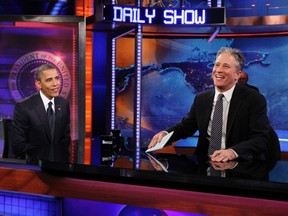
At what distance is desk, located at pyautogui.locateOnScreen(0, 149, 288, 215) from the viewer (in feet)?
5.44

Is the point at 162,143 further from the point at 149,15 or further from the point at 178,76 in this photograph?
the point at 178,76

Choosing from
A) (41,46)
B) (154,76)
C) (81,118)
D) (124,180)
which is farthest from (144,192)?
(154,76)

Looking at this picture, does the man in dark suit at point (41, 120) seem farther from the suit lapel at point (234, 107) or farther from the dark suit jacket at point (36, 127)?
the suit lapel at point (234, 107)

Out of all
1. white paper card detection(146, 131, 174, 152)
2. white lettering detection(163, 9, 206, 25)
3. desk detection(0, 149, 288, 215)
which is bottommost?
desk detection(0, 149, 288, 215)

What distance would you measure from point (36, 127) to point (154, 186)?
1146mm

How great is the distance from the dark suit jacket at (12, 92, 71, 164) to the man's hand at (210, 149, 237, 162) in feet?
2.81

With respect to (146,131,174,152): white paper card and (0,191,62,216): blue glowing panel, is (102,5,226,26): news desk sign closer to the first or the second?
(146,131,174,152): white paper card

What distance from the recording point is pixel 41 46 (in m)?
4.61

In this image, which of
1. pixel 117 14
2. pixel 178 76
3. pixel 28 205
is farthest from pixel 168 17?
pixel 178 76

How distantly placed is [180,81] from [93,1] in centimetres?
289

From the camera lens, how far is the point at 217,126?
2.37m

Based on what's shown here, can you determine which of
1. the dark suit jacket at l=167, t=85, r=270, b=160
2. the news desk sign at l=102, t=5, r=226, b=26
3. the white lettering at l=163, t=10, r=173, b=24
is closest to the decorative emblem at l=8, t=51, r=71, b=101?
the news desk sign at l=102, t=5, r=226, b=26

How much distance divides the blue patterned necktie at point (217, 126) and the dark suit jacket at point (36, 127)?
0.80 meters

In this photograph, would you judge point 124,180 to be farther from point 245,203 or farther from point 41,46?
point 41,46
